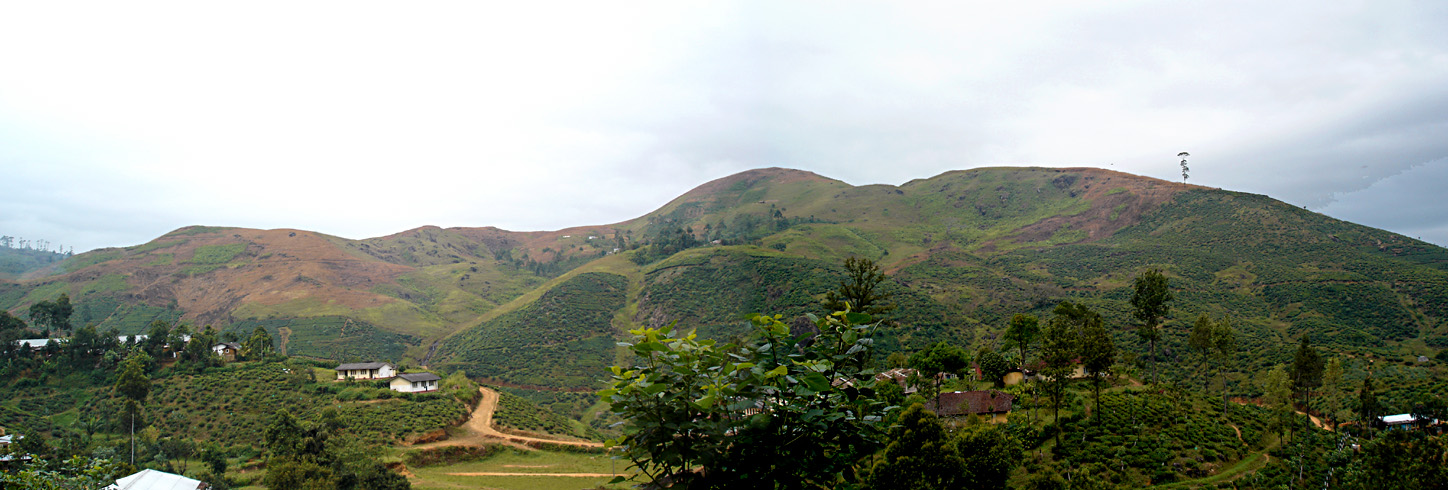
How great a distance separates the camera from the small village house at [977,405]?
77.0 ft

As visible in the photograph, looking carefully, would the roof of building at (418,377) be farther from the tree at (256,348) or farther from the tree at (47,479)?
the tree at (47,479)

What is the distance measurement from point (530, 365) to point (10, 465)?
137ft

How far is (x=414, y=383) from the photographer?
4456 centimetres

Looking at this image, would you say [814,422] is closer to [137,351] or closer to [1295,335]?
[1295,335]

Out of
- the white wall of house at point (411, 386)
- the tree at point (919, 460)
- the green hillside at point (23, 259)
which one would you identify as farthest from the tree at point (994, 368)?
the green hillside at point (23, 259)

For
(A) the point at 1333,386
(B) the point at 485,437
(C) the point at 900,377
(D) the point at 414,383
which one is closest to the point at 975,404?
(C) the point at 900,377

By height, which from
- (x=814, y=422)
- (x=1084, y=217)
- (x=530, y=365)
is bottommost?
(x=530, y=365)

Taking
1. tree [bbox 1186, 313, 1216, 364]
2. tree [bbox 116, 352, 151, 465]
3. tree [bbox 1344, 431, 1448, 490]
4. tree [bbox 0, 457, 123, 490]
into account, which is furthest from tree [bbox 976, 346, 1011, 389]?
tree [bbox 116, 352, 151, 465]

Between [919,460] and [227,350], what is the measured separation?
192 ft

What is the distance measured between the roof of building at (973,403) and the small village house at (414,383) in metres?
37.9

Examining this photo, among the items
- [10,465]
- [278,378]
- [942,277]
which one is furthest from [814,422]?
[942,277]

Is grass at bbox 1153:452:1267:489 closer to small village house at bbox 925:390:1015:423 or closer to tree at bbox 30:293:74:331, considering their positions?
small village house at bbox 925:390:1015:423

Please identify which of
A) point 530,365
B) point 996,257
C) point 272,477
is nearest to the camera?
point 272,477

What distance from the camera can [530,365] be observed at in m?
61.0
